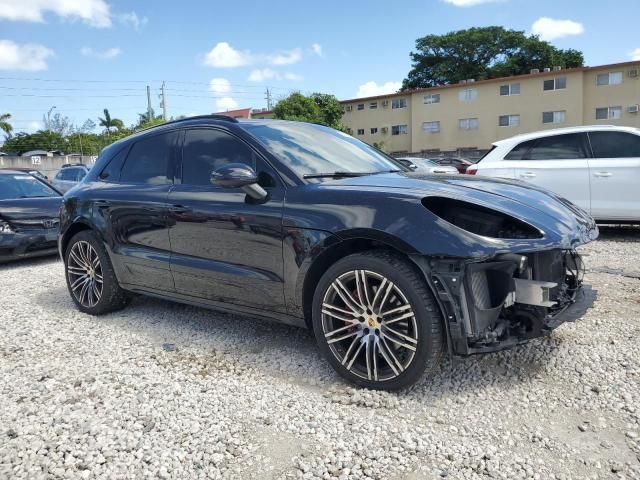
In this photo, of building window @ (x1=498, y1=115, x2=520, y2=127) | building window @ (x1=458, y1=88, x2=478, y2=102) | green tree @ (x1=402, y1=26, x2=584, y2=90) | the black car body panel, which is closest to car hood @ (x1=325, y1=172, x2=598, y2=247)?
the black car body panel

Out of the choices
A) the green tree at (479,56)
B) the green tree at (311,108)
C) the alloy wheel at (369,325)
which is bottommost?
A: the alloy wheel at (369,325)

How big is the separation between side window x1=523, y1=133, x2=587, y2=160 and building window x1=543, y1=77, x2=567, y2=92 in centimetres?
3329

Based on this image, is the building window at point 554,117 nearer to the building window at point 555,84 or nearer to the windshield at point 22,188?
the building window at point 555,84

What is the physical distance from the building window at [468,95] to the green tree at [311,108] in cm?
992

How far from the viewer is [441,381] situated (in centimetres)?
288

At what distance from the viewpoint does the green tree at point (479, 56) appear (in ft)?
176

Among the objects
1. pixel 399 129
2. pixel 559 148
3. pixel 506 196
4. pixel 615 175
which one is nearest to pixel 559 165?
pixel 559 148

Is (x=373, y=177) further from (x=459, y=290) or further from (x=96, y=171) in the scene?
(x=96, y=171)

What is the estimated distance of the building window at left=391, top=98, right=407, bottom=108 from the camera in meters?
42.9

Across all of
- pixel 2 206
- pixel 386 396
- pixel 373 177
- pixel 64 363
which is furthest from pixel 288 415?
pixel 2 206

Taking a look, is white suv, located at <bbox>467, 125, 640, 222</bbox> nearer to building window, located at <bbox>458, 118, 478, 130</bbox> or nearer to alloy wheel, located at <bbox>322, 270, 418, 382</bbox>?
alloy wheel, located at <bbox>322, 270, 418, 382</bbox>

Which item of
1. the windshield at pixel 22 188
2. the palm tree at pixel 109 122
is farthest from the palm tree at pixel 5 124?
the windshield at pixel 22 188

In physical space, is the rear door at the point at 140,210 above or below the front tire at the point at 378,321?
above

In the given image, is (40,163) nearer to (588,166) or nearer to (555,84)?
(555,84)
